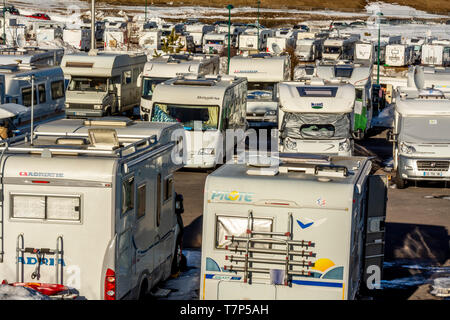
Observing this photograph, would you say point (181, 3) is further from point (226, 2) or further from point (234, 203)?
point (234, 203)

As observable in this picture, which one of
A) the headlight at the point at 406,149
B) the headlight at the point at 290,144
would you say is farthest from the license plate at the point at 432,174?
the headlight at the point at 290,144

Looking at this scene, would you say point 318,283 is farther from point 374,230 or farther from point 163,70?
point 163,70

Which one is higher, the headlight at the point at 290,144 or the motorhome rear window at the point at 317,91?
the motorhome rear window at the point at 317,91

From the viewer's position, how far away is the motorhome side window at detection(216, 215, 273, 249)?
11.7 metres

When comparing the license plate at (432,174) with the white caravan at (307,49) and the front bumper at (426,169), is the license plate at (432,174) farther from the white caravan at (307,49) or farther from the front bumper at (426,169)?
the white caravan at (307,49)

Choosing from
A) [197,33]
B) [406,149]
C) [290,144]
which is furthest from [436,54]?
[290,144]

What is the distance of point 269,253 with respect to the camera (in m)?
11.6

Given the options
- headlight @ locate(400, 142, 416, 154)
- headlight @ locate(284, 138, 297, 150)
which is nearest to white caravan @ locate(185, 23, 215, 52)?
headlight @ locate(284, 138, 297, 150)

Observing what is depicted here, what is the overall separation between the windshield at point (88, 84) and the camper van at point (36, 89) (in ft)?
8.94

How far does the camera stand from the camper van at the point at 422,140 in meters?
23.6

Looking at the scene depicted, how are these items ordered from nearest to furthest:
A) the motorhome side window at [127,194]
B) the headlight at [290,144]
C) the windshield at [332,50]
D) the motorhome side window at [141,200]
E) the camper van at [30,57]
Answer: the motorhome side window at [127,194] → the motorhome side window at [141,200] → the headlight at [290,144] → the camper van at [30,57] → the windshield at [332,50]

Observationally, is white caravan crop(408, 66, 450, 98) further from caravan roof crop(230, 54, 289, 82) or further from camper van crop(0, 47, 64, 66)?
camper van crop(0, 47, 64, 66)

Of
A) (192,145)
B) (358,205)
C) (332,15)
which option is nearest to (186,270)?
(358,205)

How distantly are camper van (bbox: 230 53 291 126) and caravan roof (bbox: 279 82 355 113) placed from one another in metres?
8.31
